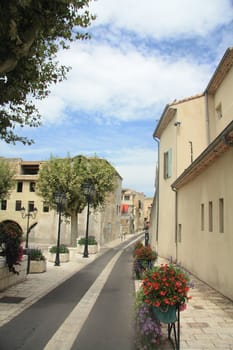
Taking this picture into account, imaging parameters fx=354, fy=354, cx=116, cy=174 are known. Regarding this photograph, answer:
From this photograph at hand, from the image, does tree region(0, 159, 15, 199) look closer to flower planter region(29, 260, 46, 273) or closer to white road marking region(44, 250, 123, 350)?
flower planter region(29, 260, 46, 273)

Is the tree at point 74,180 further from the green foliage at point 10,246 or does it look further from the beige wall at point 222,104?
the green foliage at point 10,246

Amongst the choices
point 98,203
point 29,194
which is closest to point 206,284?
point 98,203

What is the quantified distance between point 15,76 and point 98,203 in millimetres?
22015

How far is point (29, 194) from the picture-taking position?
4269 cm

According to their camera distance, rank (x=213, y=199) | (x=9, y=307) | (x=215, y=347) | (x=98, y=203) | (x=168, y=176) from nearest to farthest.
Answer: (x=215, y=347)
(x=9, y=307)
(x=213, y=199)
(x=168, y=176)
(x=98, y=203)

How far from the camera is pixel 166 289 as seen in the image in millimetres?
4941

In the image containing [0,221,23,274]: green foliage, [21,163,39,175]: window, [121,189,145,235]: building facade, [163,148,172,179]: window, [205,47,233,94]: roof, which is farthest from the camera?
[121,189,145,235]: building facade

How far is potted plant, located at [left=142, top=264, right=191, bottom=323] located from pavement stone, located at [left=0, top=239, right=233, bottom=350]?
748 mm

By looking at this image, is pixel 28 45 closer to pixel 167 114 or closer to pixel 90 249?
pixel 167 114

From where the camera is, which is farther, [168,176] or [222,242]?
[168,176]

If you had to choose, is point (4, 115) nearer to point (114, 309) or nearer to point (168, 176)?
point (114, 309)

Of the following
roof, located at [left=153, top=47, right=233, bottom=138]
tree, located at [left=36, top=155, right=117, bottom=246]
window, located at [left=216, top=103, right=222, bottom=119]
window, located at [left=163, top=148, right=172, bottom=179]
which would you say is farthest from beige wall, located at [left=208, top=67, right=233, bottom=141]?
tree, located at [left=36, top=155, right=117, bottom=246]

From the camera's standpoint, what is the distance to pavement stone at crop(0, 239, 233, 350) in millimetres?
5629

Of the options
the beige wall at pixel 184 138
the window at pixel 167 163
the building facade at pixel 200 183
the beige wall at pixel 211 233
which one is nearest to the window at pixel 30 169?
the building facade at pixel 200 183
